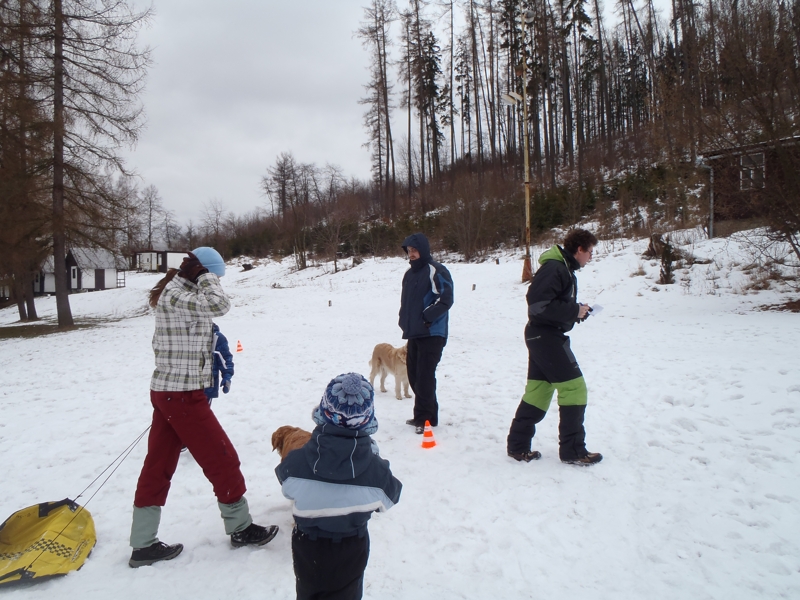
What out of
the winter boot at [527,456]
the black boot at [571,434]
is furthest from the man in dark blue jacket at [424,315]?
the black boot at [571,434]

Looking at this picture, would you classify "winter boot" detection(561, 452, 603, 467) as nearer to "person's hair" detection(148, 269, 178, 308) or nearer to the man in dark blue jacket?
the man in dark blue jacket

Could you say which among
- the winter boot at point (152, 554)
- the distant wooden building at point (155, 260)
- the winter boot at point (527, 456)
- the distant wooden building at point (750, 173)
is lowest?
the winter boot at point (152, 554)

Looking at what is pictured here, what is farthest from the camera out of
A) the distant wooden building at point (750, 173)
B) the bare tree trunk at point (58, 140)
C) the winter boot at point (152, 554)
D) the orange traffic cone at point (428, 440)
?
the bare tree trunk at point (58, 140)

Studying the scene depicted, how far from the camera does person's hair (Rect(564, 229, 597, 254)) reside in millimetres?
4102

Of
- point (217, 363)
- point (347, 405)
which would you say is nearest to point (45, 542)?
point (217, 363)

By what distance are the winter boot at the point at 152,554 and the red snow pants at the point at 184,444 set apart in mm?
282

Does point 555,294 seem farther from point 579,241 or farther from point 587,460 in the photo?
point 587,460

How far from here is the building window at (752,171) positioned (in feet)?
34.1

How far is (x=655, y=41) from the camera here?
36969 mm

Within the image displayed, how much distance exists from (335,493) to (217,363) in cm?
175

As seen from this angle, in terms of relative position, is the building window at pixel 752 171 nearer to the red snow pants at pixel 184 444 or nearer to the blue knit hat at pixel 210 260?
the blue knit hat at pixel 210 260

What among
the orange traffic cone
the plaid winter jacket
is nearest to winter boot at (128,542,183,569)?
the plaid winter jacket

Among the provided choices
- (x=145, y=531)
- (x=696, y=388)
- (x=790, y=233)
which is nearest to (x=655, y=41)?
(x=790, y=233)

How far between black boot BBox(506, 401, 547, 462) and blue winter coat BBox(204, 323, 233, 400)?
2.63 m
